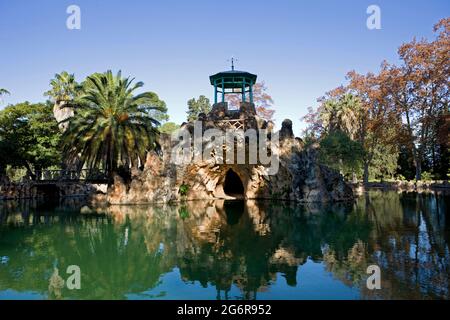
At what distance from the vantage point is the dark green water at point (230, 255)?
8.19 m

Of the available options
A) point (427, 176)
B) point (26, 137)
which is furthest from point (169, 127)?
point (427, 176)

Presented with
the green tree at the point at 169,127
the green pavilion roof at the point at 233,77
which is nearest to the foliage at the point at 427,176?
the green pavilion roof at the point at 233,77

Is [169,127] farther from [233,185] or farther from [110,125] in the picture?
[110,125]

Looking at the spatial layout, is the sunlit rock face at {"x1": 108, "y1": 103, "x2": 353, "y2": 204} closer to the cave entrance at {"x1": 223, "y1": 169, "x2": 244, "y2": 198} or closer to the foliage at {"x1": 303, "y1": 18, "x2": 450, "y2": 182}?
the cave entrance at {"x1": 223, "y1": 169, "x2": 244, "y2": 198}

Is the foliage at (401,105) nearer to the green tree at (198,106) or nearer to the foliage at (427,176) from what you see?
the foliage at (427,176)

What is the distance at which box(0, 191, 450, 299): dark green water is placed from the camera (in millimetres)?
8188

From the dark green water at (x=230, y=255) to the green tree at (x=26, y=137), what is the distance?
1435 cm

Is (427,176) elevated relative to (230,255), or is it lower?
elevated

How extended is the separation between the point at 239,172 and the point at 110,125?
1151 cm

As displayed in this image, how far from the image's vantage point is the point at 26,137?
1302 inches

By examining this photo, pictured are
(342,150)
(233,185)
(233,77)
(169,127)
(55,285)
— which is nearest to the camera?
(55,285)

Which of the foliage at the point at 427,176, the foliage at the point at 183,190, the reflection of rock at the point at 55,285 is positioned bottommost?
the reflection of rock at the point at 55,285

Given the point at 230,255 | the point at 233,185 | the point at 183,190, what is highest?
the point at 233,185
